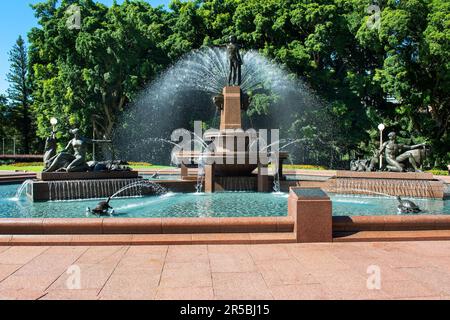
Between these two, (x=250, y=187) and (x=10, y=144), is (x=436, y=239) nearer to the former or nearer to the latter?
(x=250, y=187)

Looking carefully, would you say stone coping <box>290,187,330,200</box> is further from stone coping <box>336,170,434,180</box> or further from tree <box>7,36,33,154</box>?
tree <box>7,36,33,154</box>

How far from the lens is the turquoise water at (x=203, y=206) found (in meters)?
10.7

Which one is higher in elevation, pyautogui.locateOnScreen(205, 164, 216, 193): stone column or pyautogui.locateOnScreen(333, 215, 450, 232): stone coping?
pyautogui.locateOnScreen(205, 164, 216, 193): stone column

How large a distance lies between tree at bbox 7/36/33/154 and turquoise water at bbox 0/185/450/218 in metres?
50.7

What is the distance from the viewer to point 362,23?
31906 mm

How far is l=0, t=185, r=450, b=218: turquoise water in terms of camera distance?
35.0 feet

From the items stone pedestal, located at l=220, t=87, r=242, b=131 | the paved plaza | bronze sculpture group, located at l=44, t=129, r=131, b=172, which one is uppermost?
stone pedestal, located at l=220, t=87, r=242, b=131

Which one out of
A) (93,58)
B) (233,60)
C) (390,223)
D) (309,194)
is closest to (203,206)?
(309,194)

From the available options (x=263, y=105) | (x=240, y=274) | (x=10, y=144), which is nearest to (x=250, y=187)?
(x=240, y=274)

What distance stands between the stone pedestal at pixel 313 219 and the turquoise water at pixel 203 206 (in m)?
2.93

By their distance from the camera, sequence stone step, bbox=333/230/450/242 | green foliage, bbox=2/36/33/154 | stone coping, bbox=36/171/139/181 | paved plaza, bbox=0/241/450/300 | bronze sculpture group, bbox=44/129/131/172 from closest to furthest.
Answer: paved plaza, bbox=0/241/450/300, stone step, bbox=333/230/450/242, stone coping, bbox=36/171/139/181, bronze sculpture group, bbox=44/129/131/172, green foliage, bbox=2/36/33/154

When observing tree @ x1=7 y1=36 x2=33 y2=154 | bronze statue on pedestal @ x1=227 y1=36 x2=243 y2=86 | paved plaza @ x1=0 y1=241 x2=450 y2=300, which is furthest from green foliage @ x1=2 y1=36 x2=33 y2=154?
paved plaza @ x1=0 y1=241 x2=450 y2=300

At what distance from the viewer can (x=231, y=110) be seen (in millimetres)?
18641

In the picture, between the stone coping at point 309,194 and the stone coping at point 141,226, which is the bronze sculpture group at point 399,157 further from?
the stone coping at point 141,226
